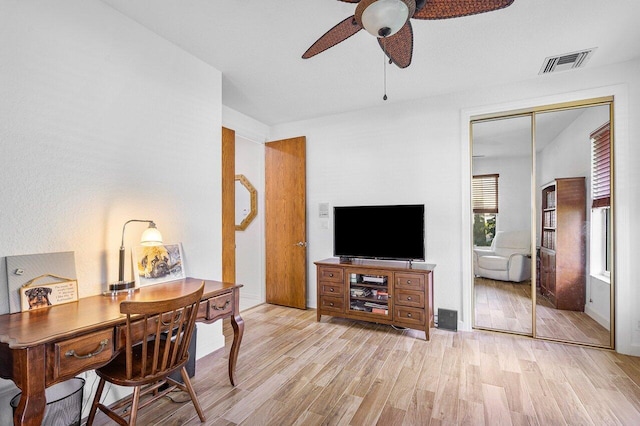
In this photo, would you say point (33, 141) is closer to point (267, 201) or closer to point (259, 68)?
point (259, 68)

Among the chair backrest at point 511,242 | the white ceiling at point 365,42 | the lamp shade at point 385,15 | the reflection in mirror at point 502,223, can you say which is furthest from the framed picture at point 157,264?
the chair backrest at point 511,242

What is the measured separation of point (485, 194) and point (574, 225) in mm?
841

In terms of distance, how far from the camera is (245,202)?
4.75 m

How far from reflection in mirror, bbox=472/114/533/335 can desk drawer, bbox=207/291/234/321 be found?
2.64 meters

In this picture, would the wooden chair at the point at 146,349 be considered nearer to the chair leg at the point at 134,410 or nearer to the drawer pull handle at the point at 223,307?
the chair leg at the point at 134,410

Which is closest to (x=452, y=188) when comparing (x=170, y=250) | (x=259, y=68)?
(x=259, y=68)

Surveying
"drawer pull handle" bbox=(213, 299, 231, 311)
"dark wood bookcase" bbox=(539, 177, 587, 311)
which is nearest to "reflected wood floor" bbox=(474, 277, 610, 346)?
"dark wood bookcase" bbox=(539, 177, 587, 311)

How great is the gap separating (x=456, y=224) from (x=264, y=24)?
272 centimetres

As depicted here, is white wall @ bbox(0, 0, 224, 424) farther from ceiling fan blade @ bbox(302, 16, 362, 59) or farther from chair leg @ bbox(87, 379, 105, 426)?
ceiling fan blade @ bbox(302, 16, 362, 59)

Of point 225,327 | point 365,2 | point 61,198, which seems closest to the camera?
point 365,2

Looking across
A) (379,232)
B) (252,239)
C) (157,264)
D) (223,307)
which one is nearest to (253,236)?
(252,239)

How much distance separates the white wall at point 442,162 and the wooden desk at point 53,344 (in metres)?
2.81

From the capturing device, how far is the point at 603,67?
9.28 feet

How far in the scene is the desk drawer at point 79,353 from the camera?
1296mm
